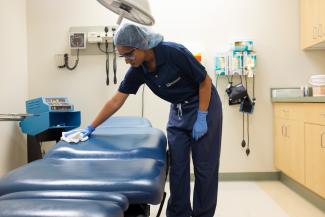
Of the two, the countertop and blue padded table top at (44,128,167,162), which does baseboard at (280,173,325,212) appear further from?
blue padded table top at (44,128,167,162)

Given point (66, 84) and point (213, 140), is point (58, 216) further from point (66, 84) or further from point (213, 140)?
point (66, 84)

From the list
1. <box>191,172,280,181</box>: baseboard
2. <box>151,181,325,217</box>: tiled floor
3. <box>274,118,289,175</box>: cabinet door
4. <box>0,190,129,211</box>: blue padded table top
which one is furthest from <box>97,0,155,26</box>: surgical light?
<box>191,172,280,181</box>: baseboard

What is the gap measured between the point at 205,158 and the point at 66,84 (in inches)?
85.6

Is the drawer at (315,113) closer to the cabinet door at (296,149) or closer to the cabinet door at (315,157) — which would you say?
the cabinet door at (315,157)

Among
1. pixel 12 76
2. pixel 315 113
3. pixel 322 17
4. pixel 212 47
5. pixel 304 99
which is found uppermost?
pixel 322 17

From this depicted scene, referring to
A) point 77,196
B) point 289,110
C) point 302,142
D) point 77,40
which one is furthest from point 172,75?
Answer: point 77,40

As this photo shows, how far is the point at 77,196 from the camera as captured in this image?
80 centimetres

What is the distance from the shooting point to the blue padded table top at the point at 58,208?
2.21 feet

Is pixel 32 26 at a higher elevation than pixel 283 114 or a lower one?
higher

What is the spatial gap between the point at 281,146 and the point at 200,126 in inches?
70.5

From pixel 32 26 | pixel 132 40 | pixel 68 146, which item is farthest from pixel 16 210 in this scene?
pixel 32 26

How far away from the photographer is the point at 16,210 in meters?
0.69

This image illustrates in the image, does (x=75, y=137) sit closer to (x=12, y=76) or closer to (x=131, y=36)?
(x=131, y=36)

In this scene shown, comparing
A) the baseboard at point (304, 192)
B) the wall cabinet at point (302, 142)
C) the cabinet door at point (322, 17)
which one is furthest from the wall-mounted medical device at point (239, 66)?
the baseboard at point (304, 192)
